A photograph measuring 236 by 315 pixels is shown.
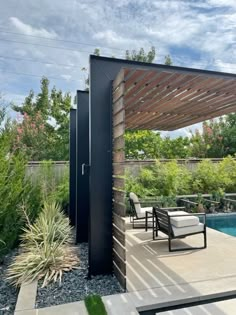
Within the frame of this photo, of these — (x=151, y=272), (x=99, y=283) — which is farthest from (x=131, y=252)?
(x=99, y=283)

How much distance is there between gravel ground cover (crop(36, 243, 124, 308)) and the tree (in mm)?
12192

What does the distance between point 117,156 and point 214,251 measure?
2859 millimetres

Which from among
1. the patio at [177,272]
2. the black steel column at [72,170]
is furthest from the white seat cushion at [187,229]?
the black steel column at [72,170]

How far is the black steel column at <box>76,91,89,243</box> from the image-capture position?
581 cm

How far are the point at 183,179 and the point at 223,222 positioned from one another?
2551mm

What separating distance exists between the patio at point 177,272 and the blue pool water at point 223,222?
88.0 inches

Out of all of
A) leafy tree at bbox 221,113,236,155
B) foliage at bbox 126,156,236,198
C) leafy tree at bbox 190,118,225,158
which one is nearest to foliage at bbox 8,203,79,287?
foliage at bbox 126,156,236,198

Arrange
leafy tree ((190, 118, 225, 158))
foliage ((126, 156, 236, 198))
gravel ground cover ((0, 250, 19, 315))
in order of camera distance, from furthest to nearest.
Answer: leafy tree ((190, 118, 225, 158)) < foliage ((126, 156, 236, 198)) < gravel ground cover ((0, 250, 19, 315))

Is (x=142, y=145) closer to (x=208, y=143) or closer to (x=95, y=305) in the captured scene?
(x=208, y=143)

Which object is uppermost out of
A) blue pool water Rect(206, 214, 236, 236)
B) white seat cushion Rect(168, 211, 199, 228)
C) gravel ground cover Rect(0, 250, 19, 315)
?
white seat cushion Rect(168, 211, 199, 228)

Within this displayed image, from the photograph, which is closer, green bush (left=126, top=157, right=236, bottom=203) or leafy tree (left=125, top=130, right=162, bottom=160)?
green bush (left=126, top=157, right=236, bottom=203)

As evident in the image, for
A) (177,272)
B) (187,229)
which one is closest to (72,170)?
(187,229)

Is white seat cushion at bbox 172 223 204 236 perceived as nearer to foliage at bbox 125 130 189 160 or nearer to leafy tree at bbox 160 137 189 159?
foliage at bbox 125 130 189 160

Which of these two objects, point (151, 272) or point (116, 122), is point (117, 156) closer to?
point (116, 122)
